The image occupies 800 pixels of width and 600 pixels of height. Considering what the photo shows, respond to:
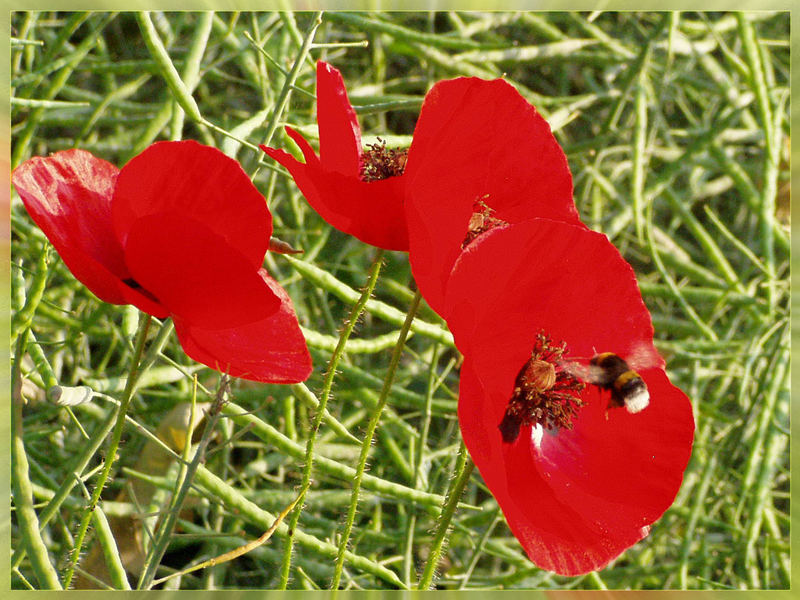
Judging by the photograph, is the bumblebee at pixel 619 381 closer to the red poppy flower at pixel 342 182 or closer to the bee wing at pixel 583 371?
the bee wing at pixel 583 371

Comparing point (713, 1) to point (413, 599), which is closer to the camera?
point (413, 599)

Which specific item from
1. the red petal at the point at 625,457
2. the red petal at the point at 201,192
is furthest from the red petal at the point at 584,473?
the red petal at the point at 201,192

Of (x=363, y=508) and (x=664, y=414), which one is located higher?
(x=664, y=414)

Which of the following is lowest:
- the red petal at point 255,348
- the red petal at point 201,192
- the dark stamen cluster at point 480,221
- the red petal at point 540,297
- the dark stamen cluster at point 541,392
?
the dark stamen cluster at point 541,392

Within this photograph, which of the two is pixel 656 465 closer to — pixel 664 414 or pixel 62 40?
pixel 664 414

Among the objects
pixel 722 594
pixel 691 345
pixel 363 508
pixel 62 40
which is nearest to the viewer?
pixel 722 594

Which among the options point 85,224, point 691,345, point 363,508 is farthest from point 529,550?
point 691,345
